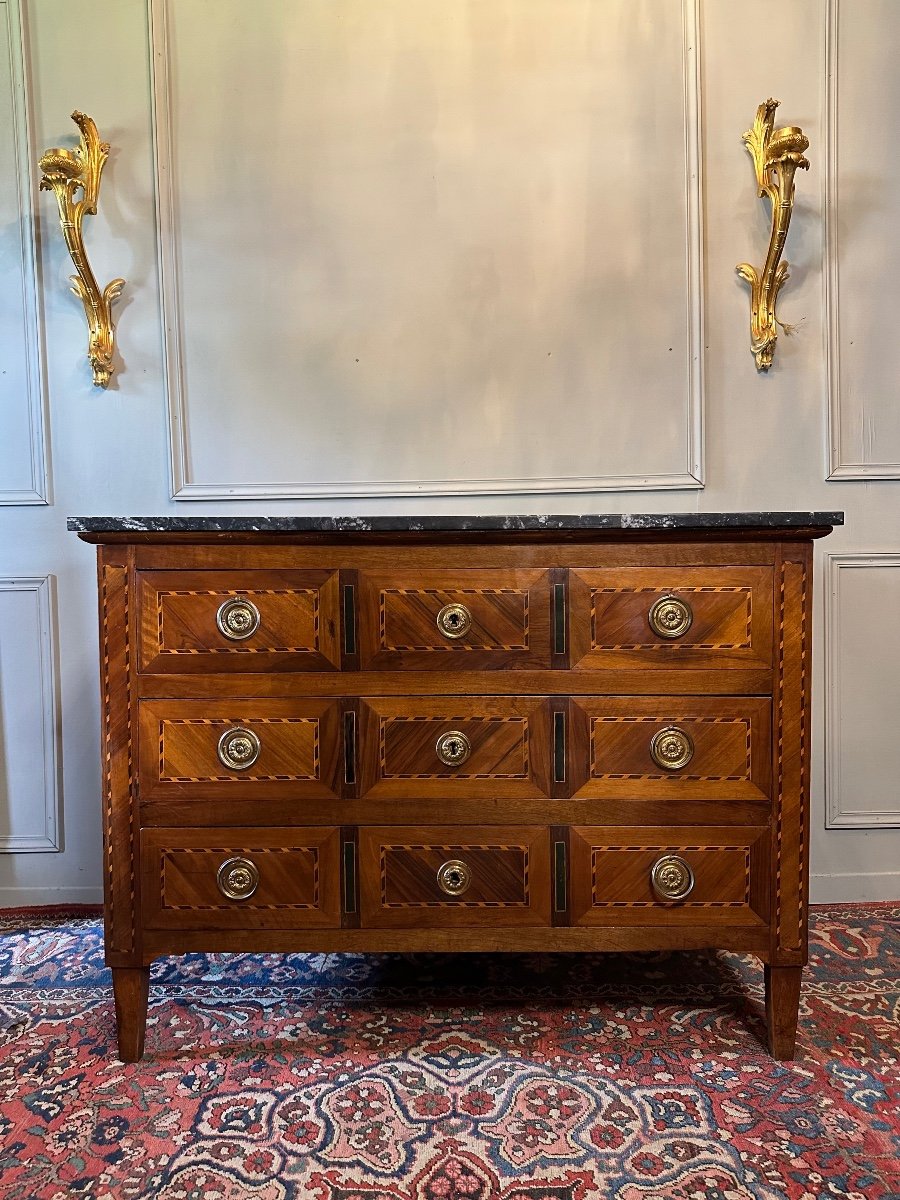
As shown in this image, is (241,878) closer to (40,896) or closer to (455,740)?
(455,740)

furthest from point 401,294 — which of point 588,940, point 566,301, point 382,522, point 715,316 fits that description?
point 588,940

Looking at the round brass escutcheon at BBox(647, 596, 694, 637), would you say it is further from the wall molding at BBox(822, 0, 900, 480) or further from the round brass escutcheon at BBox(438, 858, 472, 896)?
the wall molding at BBox(822, 0, 900, 480)

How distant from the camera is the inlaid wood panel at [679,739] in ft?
3.90

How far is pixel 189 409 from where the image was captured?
1834 millimetres

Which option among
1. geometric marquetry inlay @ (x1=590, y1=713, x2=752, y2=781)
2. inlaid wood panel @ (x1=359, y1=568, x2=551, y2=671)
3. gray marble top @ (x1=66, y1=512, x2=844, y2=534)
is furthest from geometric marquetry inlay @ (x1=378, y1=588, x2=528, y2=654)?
geometric marquetry inlay @ (x1=590, y1=713, x2=752, y2=781)

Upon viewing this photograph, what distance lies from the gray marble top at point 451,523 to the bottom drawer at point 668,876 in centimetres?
52

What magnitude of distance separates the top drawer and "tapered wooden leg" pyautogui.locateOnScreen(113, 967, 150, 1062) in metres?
0.55

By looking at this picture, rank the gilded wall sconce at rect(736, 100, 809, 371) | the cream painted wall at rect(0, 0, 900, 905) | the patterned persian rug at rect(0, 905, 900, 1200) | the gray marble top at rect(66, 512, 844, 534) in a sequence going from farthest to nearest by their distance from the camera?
the cream painted wall at rect(0, 0, 900, 905)
the gilded wall sconce at rect(736, 100, 809, 371)
the gray marble top at rect(66, 512, 844, 534)
the patterned persian rug at rect(0, 905, 900, 1200)

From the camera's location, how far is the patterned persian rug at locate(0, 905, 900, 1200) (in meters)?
1.00

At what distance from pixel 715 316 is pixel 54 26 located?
73.0 inches

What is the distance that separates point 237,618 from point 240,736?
203 millimetres

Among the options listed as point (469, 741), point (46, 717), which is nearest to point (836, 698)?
point (469, 741)

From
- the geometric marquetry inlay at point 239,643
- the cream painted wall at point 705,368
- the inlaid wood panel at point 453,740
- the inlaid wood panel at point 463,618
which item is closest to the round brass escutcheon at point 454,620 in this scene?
the inlaid wood panel at point 463,618

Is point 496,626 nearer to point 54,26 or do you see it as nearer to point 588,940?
point 588,940
